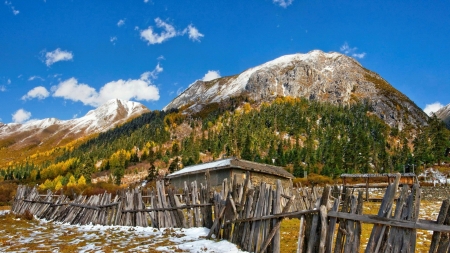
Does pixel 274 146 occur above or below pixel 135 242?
above

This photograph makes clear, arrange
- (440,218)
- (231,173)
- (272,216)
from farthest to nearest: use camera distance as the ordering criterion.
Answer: (231,173) < (272,216) < (440,218)

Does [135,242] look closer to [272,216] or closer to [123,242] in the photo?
[123,242]

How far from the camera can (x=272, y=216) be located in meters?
8.16

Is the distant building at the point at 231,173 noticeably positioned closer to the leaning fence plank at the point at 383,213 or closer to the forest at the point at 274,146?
the leaning fence plank at the point at 383,213

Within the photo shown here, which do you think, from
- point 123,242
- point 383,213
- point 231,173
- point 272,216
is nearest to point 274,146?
Answer: point 231,173

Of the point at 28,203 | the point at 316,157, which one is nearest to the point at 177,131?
the point at 316,157

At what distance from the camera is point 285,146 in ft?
383

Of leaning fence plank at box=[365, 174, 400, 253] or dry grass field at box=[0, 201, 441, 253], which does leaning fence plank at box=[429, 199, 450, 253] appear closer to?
leaning fence plank at box=[365, 174, 400, 253]

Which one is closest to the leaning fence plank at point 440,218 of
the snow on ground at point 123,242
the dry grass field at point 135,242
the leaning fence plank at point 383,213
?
the leaning fence plank at point 383,213

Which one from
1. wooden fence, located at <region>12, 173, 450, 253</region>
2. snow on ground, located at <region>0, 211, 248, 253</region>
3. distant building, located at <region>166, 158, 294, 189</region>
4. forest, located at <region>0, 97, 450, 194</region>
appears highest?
forest, located at <region>0, 97, 450, 194</region>

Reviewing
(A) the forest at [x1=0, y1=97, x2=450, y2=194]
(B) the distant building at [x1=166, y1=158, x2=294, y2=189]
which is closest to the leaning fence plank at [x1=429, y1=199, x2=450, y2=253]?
(B) the distant building at [x1=166, y1=158, x2=294, y2=189]

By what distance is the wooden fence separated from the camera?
5.45 metres

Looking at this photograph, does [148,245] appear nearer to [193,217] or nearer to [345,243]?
[193,217]

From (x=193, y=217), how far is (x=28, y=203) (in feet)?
53.8
